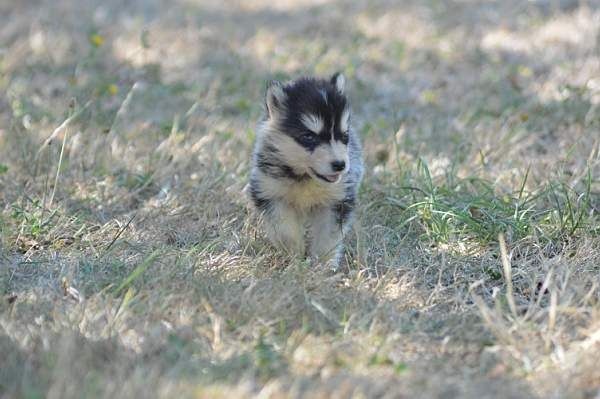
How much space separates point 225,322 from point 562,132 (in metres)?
4.50

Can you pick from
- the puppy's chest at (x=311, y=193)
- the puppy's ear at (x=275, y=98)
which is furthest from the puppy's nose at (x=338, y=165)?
the puppy's ear at (x=275, y=98)

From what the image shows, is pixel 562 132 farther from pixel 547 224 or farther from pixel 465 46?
pixel 465 46

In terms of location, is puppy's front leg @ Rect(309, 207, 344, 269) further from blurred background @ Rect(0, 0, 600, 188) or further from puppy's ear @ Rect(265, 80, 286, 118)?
blurred background @ Rect(0, 0, 600, 188)

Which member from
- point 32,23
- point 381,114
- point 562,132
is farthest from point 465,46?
point 32,23

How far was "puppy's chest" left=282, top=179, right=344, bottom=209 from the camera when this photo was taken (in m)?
5.41

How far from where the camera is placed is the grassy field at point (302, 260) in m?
4.03

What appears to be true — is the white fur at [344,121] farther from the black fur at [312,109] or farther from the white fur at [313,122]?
the white fur at [313,122]

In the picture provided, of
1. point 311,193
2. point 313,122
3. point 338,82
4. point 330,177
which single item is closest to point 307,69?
point 338,82

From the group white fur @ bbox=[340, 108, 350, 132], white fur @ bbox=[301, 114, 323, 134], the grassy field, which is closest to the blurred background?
the grassy field

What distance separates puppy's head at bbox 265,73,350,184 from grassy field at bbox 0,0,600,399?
0.68 m

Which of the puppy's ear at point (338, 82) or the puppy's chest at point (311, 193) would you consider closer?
the puppy's chest at point (311, 193)

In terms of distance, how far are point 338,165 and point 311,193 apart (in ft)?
1.32

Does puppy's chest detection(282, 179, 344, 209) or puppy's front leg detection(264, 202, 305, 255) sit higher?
puppy's chest detection(282, 179, 344, 209)

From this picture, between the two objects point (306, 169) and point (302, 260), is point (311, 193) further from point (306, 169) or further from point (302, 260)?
point (302, 260)
